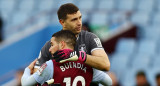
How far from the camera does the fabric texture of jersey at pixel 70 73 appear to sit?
409 centimetres

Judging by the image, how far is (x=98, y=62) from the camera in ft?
13.8

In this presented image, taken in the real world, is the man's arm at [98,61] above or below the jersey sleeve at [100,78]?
above

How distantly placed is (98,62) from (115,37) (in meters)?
7.13

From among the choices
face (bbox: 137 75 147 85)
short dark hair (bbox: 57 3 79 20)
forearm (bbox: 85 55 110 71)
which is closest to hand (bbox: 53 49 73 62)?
forearm (bbox: 85 55 110 71)

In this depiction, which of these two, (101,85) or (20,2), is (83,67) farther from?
(20,2)

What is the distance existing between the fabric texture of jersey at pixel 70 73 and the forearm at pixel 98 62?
0.08 m

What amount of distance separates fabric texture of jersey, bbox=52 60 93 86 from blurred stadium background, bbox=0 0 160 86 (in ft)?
18.2

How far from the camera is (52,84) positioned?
4.20 metres

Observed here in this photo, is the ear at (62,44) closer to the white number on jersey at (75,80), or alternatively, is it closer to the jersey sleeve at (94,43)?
the white number on jersey at (75,80)

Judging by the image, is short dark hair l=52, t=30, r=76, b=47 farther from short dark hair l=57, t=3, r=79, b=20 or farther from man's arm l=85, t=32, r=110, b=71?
short dark hair l=57, t=3, r=79, b=20

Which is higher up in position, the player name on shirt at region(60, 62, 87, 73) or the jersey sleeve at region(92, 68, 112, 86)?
the player name on shirt at region(60, 62, 87, 73)

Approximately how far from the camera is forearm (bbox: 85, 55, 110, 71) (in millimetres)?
4176

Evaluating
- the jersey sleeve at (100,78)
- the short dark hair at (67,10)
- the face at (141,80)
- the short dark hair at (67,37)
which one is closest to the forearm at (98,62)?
the jersey sleeve at (100,78)

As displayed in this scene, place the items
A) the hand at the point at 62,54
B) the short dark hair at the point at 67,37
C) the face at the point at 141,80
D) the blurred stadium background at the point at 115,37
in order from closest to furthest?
1. the hand at the point at 62,54
2. the short dark hair at the point at 67,37
3. the face at the point at 141,80
4. the blurred stadium background at the point at 115,37
